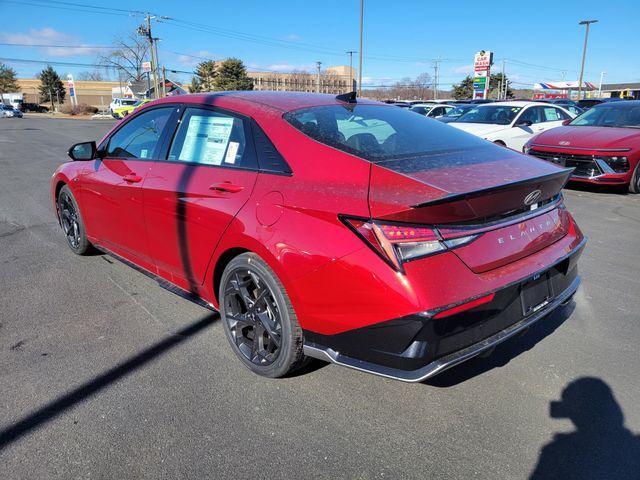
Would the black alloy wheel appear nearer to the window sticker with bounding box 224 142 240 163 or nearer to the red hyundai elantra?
the red hyundai elantra

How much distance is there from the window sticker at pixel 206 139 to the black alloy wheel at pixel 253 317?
825 millimetres

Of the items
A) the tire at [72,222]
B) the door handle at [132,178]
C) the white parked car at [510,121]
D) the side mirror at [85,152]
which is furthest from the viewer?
the white parked car at [510,121]

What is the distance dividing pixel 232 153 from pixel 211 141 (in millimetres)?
292

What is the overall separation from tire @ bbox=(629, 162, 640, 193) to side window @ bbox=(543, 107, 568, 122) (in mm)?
3750

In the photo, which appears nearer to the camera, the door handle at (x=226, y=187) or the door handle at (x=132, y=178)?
the door handle at (x=226, y=187)

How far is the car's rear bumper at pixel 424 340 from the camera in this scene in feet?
6.84

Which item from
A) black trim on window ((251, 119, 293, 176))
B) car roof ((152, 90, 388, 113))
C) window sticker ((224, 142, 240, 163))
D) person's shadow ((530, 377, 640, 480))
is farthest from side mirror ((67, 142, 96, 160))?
person's shadow ((530, 377, 640, 480))

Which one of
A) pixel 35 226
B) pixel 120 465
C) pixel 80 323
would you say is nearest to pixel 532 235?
pixel 120 465

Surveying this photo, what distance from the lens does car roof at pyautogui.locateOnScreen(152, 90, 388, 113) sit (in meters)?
3.00

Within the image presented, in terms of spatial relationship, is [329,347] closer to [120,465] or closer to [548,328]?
[120,465]

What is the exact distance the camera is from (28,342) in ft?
10.6

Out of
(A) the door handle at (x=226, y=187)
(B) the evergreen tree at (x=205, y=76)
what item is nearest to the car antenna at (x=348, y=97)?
(A) the door handle at (x=226, y=187)

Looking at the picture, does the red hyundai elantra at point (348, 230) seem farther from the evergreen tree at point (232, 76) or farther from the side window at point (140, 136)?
the evergreen tree at point (232, 76)

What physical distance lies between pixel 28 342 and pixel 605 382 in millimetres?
3718
